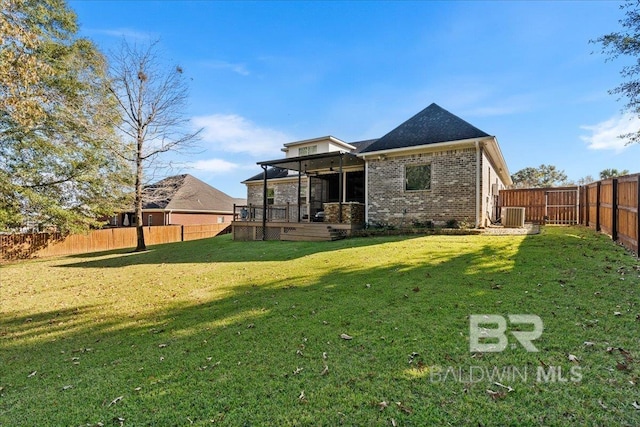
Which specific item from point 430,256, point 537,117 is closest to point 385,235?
point 430,256

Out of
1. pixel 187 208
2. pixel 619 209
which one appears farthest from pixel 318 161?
pixel 187 208

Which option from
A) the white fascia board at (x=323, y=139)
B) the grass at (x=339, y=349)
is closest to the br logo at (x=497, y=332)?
the grass at (x=339, y=349)

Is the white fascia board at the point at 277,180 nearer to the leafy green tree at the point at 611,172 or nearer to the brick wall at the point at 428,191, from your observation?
the brick wall at the point at 428,191

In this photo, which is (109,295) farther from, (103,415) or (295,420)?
(295,420)

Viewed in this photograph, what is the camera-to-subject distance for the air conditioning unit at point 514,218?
41.0 ft

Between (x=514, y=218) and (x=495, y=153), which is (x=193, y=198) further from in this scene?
(x=514, y=218)

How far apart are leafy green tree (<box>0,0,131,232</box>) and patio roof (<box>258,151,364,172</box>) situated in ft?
28.6

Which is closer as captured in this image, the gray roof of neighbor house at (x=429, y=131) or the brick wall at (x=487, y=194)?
the brick wall at (x=487, y=194)

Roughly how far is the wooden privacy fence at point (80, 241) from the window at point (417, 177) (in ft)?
60.1

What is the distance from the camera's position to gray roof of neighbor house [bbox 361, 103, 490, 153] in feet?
40.5

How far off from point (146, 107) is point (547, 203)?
23.0 meters

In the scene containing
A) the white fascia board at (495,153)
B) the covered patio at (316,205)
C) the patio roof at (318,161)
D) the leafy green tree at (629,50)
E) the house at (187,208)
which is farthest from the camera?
the house at (187,208)

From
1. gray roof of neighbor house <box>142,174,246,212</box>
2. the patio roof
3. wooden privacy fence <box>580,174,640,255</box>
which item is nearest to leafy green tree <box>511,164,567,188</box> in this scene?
the patio roof

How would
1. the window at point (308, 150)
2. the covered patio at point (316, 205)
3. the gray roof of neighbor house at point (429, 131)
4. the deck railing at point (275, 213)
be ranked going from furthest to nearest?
1. the window at point (308, 150)
2. the deck railing at point (275, 213)
3. the covered patio at point (316, 205)
4. the gray roof of neighbor house at point (429, 131)
